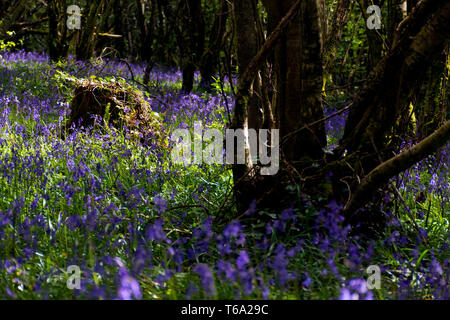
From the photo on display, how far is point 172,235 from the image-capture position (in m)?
3.33

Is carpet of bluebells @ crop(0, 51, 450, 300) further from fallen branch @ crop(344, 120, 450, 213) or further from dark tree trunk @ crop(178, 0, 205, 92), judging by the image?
dark tree trunk @ crop(178, 0, 205, 92)

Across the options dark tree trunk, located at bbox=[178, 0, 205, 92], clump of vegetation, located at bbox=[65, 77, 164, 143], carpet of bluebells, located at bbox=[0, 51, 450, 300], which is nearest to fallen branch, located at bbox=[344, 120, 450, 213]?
carpet of bluebells, located at bbox=[0, 51, 450, 300]

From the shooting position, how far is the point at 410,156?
Answer: 280cm

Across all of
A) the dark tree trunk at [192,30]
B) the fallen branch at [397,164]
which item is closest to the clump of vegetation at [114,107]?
the fallen branch at [397,164]

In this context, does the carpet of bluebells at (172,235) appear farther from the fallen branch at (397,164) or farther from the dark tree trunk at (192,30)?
the dark tree trunk at (192,30)

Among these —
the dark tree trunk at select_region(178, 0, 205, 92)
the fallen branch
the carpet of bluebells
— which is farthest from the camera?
the dark tree trunk at select_region(178, 0, 205, 92)

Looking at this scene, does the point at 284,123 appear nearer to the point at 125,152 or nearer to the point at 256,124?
the point at 256,124

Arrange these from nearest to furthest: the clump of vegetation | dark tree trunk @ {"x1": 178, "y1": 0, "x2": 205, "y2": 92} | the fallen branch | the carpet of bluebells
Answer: the carpet of bluebells < the fallen branch < the clump of vegetation < dark tree trunk @ {"x1": 178, "y1": 0, "x2": 205, "y2": 92}

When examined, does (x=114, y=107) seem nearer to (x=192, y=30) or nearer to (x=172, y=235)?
(x=172, y=235)

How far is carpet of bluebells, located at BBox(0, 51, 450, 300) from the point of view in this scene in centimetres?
232

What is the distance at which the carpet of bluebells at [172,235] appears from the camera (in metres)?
2.32

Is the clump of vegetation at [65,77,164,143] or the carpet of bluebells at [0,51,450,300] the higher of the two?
the clump of vegetation at [65,77,164,143]
